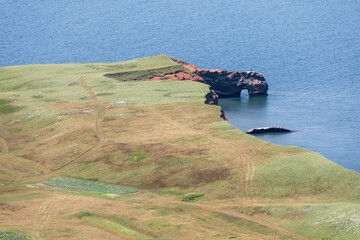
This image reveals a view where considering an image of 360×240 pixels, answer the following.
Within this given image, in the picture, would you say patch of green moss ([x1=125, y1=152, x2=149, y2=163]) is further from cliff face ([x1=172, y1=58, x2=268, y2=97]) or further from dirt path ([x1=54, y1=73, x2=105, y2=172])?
cliff face ([x1=172, y1=58, x2=268, y2=97])

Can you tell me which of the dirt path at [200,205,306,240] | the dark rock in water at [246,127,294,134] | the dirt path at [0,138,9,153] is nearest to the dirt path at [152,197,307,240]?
the dirt path at [200,205,306,240]

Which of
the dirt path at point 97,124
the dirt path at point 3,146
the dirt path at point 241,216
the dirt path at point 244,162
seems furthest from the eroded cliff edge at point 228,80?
the dirt path at point 241,216

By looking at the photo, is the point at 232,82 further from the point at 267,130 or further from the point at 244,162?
the point at 244,162

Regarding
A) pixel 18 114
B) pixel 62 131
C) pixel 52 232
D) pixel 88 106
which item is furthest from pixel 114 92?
pixel 52 232

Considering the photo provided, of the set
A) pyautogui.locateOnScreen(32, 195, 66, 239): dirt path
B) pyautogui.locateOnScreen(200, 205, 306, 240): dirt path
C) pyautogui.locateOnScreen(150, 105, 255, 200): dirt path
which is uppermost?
pyautogui.locateOnScreen(150, 105, 255, 200): dirt path

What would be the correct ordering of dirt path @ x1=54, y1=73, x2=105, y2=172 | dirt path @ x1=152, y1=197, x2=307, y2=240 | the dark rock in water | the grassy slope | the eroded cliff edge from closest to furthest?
dirt path @ x1=152, y1=197, x2=307, y2=240, the grassy slope, dirt path @ x1=54, y1=73, x2=105, y2=172, the dark rock in water, the eroded cliff edge

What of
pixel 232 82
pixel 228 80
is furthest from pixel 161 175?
pixel 232 82

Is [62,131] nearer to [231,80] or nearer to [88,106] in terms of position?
[88,106]

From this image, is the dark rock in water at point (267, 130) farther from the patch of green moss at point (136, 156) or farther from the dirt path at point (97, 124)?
the patch of green moss at point (136, 156)
